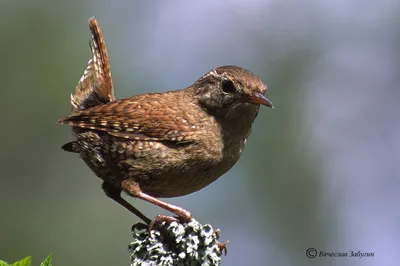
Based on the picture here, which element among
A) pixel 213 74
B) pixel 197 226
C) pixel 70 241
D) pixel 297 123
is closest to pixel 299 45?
pixel 297 123

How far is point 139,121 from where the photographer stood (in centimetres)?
334

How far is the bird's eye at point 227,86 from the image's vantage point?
330 cm

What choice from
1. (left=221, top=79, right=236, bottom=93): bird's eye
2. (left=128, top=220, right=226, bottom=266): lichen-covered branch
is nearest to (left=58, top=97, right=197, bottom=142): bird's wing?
(left=221, top=79, right=236, bottom=93): bird's eye

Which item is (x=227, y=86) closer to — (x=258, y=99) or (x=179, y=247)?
(x=258, y=99)

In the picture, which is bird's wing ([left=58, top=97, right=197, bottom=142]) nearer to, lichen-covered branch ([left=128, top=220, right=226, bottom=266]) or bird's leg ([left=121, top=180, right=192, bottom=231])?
bird's leg ([left=121, top=180, right=192, bottom=231])

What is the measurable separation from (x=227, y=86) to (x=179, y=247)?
1023mm

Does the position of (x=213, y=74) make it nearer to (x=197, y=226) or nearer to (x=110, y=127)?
(x=110, y=127)

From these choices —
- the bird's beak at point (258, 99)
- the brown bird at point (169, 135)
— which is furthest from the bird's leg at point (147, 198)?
the bird's beak at point (258, 99)

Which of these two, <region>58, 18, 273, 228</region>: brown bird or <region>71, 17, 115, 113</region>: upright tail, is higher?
<region>71, 17, 115, 113</region>: upright tail

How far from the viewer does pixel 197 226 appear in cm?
257

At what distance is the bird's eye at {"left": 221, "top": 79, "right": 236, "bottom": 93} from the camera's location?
130 inches

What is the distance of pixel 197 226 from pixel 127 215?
3.85 metres

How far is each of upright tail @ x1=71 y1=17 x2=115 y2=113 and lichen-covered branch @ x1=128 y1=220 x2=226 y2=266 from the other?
1.29m

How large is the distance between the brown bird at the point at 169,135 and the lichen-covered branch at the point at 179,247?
0.39 metres
